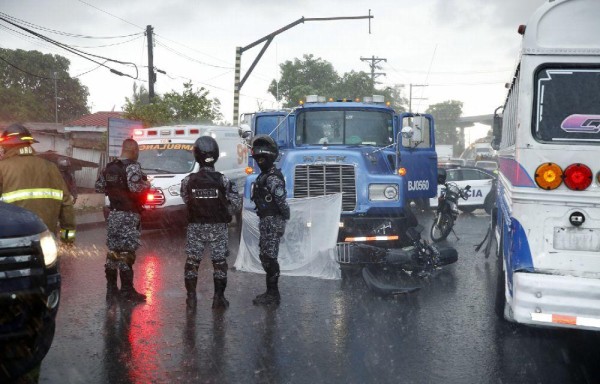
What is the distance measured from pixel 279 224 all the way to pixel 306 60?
47.4 meters

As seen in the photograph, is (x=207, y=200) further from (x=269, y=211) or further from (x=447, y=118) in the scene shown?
(x=447, y=118)

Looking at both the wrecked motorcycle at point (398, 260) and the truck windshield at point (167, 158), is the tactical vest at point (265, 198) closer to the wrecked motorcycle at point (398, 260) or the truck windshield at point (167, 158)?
the wrecked motorcycle at point (398, 260)

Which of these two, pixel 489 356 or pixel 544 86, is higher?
pixel 544 86

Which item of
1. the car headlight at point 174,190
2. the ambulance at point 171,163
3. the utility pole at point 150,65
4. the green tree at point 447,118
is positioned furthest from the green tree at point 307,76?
the green tree at point 447,118

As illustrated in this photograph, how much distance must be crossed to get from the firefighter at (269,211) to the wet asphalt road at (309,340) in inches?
10.2

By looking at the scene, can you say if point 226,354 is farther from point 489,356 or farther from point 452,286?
point 452,286

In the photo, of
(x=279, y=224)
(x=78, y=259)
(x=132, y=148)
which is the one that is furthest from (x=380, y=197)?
(x=78, y=259)

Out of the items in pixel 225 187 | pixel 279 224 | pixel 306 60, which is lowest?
pixel 279 224

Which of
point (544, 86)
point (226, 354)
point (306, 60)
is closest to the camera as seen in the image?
point (544, 86)

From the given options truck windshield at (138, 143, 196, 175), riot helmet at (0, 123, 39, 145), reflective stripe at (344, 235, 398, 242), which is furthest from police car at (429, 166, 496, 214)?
riot helmet at (0, 123, 39, 145)

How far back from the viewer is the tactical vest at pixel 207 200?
7035 mm

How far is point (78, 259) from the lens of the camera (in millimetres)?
11086

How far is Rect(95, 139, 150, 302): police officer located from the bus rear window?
4.54m

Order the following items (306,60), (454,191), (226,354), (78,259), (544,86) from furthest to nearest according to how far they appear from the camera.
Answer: (306,60) < (454,191) < (78,259) < (226,354) < (544,86)
